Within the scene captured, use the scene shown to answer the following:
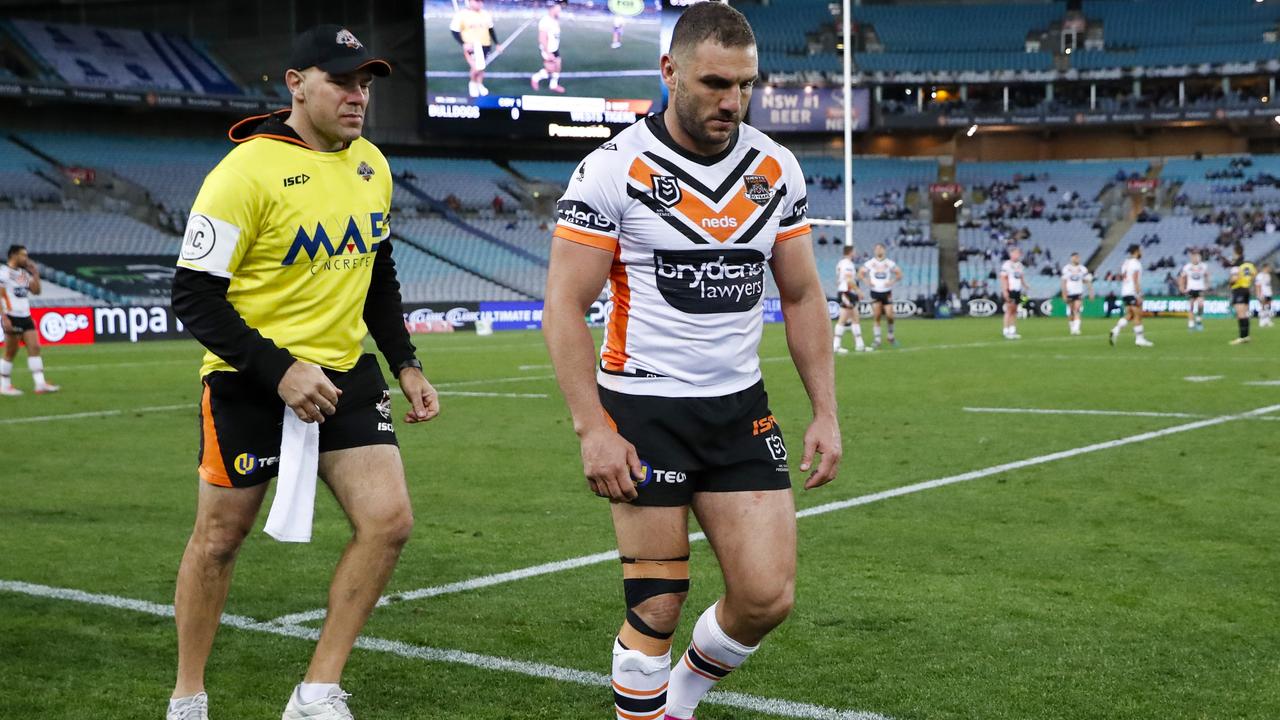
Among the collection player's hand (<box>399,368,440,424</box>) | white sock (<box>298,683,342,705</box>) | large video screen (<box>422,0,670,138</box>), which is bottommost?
white sock (<box>298,683,342,705</box>)

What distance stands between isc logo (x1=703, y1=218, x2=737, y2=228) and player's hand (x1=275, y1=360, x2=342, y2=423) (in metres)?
1.17

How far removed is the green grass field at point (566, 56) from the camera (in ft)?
157

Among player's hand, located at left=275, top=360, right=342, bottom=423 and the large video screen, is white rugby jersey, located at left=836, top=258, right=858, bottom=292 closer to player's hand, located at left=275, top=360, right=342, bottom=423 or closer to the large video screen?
the large video screen

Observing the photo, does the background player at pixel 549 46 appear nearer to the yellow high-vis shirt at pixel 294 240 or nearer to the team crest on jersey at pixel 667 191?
the yellow high-vis shirt at pixel 294 240

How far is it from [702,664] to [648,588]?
1.34 feet

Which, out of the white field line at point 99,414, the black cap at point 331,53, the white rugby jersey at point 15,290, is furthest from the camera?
the white rugby jersey at point 15,290

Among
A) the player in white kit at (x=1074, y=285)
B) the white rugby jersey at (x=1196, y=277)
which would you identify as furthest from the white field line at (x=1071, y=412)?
the white rugby jersey at (x=1196, y=277)

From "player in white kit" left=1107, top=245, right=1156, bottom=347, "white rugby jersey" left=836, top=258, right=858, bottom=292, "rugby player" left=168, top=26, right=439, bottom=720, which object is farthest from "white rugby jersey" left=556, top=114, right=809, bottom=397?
"player in white kit" left=1107, top=245, right=1156, bottom=347

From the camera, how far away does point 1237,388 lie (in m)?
16.0

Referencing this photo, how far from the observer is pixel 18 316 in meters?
18.3

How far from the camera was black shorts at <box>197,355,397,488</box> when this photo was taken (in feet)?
13.4

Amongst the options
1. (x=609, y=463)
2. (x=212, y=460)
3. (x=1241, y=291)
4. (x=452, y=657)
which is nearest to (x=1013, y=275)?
(x=1241, y=291)

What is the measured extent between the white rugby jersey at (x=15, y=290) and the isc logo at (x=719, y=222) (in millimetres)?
16915

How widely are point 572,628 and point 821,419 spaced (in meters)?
1.86
